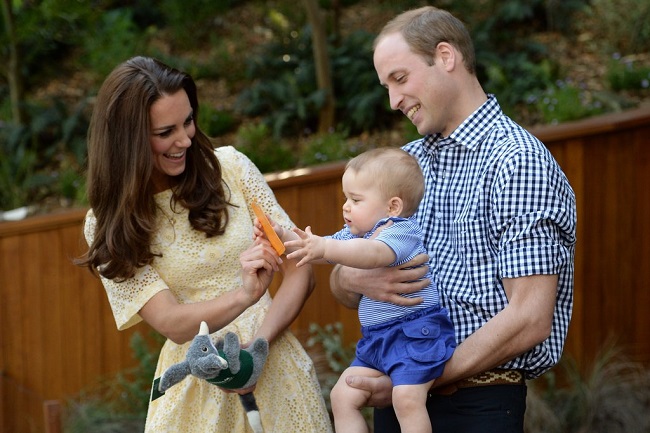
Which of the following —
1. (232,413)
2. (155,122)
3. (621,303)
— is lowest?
(621,303)

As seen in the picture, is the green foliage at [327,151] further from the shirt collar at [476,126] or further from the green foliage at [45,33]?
the shirt collar at [476,126]

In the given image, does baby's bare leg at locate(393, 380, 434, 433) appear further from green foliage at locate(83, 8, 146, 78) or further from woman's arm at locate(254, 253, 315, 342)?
green foliage at locate(83, 8, 146, 78)

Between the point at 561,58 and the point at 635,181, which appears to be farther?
the point at 561,58

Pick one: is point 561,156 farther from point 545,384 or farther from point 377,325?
point 377,325

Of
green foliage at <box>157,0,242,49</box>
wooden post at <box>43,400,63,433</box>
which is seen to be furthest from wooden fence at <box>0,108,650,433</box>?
green foliage at <box>157,0,242,49</box>

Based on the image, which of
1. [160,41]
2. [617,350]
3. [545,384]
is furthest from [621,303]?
[160,41]

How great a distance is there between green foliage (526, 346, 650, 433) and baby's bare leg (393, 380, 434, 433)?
2658 mm

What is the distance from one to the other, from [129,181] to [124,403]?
3.33 metres

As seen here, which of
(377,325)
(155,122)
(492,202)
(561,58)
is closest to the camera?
(492,202)

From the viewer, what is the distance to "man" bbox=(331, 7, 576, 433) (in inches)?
100

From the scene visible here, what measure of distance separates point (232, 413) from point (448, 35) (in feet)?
4.47

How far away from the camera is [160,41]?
971cm

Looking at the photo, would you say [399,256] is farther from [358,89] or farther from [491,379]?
[358,89]

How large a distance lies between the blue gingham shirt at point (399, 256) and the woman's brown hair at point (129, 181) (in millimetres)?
581
